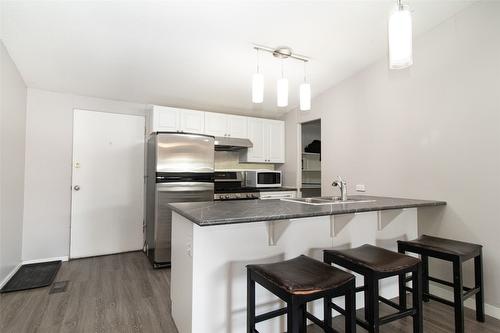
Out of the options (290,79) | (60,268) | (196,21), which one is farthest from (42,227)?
(290,79)

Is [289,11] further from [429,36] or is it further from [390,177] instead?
[390,177]

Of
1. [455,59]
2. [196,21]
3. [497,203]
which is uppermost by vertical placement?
[196,21]

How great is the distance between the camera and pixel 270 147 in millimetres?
4613

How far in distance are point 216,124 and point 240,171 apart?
0.87 meters

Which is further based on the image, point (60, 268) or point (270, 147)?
point (270, 147)

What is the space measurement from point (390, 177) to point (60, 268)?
413 centimetres

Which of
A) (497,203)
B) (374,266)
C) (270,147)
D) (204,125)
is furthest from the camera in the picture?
Result: (270,147)

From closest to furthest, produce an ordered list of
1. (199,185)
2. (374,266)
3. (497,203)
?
(374,266), (497,203), (199,185)

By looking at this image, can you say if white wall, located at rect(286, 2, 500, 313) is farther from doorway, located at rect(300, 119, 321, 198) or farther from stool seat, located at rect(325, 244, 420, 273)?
doorway, located at rect(300, 119, 321, 198)

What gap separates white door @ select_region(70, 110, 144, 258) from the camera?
3.60 meters

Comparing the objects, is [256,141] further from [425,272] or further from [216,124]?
[425,272]

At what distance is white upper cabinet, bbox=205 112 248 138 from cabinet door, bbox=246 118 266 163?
0.39 ft

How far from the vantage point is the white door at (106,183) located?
11.8ft

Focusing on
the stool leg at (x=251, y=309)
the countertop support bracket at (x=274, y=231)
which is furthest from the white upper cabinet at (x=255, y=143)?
the stool leg at (x=251, y=309)
